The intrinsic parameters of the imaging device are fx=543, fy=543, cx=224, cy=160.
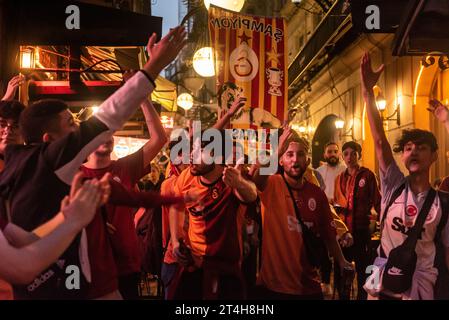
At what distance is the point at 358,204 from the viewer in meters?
8.57

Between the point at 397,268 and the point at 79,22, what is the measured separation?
4.13 m

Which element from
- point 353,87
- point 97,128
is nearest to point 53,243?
point 97,128

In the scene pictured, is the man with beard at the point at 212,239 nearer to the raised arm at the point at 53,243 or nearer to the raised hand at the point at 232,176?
the raised hand at the point at 232,176

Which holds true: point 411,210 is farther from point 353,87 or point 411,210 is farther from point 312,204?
point 353,87

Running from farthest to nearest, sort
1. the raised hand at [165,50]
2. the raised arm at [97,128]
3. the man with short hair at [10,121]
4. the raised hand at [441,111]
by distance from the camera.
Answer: the raised hand at [441,111] → the man with short hair at [10,121] → the raised hand at [165,50] → the raised arm at [97,128]

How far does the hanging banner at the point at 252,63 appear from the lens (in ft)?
21.7

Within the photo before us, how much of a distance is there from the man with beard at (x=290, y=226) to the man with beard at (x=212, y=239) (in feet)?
0.98

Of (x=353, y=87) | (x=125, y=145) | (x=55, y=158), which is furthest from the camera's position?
(x=353, y=87)

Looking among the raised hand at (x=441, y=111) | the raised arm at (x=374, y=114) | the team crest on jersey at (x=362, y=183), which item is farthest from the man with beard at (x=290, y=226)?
the team crest on jersey at (x=362, y=183)

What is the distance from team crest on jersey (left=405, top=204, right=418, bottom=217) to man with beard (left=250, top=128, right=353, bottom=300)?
1212 millimetres

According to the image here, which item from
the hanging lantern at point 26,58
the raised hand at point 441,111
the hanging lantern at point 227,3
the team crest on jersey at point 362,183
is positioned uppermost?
the hanging lantern at point 227,3

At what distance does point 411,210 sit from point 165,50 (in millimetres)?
2402

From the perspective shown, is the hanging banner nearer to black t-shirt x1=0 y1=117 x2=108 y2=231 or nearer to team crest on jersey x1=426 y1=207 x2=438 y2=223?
team crest on jersey x1=426 y1=207 x2=438 y2=223

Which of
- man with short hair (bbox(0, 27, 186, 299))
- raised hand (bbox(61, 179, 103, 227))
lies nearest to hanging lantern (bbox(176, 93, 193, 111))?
man with short hair (bbox(0, 27, 186, 299))
